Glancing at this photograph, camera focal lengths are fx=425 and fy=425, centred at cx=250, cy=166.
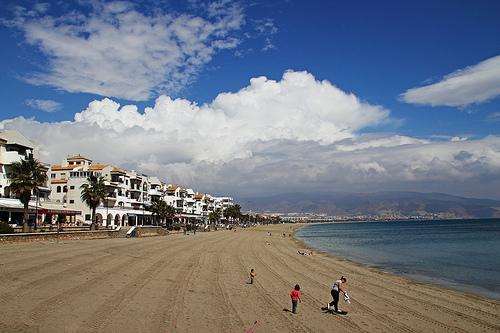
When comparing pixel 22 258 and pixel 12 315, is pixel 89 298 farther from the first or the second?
pixel 22 258

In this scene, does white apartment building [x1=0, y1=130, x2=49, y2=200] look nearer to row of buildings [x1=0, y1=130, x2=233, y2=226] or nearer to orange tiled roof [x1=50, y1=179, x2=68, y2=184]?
row of buildings [x1=0, y1=130, x2=233, y2=226]

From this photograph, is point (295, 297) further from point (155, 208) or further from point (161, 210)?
point (161, 210)

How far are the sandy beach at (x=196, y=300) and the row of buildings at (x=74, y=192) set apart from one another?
26894 mm

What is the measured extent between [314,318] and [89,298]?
33.1ft

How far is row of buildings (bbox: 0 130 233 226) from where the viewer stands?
5722 cm

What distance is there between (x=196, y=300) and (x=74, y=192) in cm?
6469

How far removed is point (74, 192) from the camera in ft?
256

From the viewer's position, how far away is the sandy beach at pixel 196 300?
53.8ft

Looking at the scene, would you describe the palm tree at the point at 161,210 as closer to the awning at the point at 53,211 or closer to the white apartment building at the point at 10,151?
the awning at the point at 53,211

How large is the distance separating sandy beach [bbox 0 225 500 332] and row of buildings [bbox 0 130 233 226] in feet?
88.2

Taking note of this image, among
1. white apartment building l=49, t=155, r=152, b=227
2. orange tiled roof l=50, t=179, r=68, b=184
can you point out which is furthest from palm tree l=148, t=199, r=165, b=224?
orange tiled roof l=50, t=179, r=68, b=184

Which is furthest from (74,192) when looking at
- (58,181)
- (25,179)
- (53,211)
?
(25,179)

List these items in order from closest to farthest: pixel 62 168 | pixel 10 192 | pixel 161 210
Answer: pixel 10 192
pixel 62 168
pixel 161 210

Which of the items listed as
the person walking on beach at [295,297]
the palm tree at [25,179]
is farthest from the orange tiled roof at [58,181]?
the person walking on beach at [295,297]
